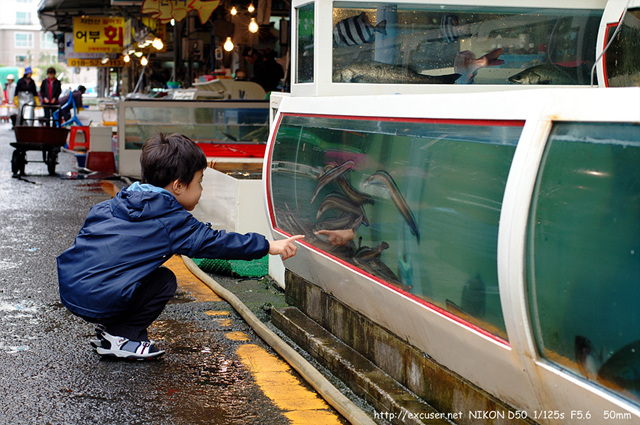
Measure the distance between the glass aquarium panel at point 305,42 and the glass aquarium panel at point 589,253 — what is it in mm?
2842

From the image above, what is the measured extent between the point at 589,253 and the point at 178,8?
11.1 metres

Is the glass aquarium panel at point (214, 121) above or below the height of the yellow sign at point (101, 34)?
below

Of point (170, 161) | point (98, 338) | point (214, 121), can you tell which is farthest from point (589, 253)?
point (214, 121)

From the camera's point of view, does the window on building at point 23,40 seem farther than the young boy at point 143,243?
Yes

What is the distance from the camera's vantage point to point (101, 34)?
25797 millimetres

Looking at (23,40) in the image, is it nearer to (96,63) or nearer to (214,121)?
(96,63)

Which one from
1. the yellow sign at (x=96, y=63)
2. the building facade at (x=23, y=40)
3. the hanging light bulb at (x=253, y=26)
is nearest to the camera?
the hanging light bulb at (x=253, y=26)

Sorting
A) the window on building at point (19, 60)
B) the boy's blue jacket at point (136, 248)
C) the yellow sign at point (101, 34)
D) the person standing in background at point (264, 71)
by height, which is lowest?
the boy's blue jacket at point (136, 248)

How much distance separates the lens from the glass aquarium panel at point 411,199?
2.66m

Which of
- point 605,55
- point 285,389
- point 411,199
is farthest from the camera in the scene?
point 605,55

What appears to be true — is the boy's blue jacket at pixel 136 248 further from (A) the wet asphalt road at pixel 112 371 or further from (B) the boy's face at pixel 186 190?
(A) the wet asphalt road at pixel 112 371

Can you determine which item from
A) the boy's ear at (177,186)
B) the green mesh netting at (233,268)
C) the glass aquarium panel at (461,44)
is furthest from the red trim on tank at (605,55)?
the green mesh netting at (233,268)

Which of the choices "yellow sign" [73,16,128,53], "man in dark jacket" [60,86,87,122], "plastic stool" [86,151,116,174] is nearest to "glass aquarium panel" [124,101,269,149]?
"plastic stool" [86,151,116,174]

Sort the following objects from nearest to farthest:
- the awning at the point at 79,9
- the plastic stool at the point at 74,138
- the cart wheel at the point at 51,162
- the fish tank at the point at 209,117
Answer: the fish tank at the point at 209,117
the cart wheel at the point at 51,162
the plastic stool at the point at 74,138
the awning at the point at 79,9
